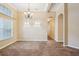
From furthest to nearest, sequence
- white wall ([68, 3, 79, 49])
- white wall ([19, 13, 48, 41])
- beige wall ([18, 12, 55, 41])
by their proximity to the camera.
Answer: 1. white wall ([19, 13, 48, 41])
2. beige wall ([18, 12, 55, 41])
3. white wall ([68, 3, 79, 49])

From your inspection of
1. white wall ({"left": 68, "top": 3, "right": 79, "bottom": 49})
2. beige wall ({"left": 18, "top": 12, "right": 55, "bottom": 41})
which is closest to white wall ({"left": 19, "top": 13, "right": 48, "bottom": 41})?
beige wall ({"left": 18, "top": 12, "right": 55, "bottom": 41})

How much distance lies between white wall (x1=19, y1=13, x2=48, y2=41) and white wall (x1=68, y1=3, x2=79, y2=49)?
135 centimetres

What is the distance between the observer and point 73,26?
5.17m

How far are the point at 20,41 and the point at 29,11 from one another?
4.43ft

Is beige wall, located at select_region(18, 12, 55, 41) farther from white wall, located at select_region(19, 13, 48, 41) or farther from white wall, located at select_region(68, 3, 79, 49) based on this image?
white wall, located at select_region(68, 3, 79, 49)

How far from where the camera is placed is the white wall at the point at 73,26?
4.93 meters

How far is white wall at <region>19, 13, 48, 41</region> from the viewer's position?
547 cm

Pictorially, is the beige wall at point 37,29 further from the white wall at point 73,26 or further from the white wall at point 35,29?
the white wall at point 73,26

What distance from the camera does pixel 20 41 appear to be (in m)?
5.22

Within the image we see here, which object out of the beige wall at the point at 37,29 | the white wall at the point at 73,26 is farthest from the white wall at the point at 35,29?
the white wall at the point at 73,26

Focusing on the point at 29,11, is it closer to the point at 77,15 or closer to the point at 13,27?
the point at 13,27

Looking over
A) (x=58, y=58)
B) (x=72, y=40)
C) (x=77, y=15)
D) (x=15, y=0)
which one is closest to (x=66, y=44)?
(x=72, y=40)

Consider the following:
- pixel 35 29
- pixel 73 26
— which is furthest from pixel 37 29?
pixel 73 26

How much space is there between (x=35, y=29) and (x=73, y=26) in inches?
73.1
